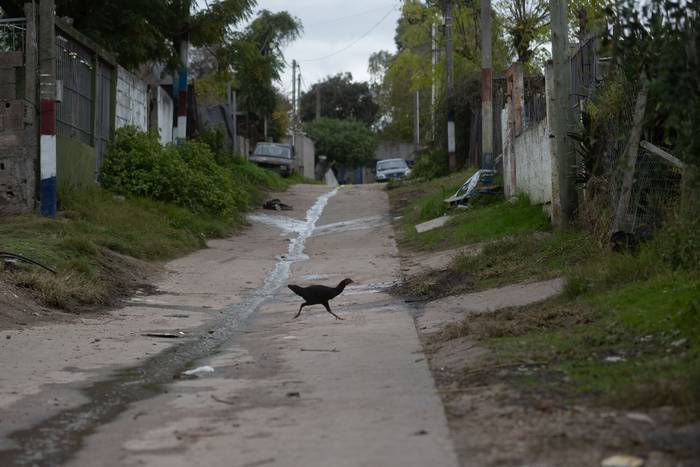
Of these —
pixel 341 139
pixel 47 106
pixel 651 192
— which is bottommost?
pixel 651 192

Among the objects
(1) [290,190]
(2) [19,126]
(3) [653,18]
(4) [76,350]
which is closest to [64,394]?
(4) [76,350]

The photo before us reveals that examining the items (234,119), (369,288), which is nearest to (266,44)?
(234,119)

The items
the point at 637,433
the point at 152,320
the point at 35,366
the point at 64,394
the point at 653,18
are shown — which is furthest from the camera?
the point at 152,320

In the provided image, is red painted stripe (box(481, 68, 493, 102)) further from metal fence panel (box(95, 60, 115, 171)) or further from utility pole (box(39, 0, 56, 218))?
utility pole (box(39, 0, 56, 218))

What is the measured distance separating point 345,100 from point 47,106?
67.8 m

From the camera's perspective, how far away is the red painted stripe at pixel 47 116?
58.2ft

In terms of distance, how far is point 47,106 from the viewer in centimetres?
1775

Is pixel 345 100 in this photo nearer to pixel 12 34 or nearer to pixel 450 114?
pixel 450 114

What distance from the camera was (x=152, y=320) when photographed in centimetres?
1219

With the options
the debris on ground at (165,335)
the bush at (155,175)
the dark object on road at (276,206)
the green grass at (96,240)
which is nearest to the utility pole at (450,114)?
the dark object on road at (276,206)

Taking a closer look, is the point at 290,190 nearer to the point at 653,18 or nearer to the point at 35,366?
the point at 35,366

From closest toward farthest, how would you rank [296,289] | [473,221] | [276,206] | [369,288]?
[296,289] < [369,288] < [473,221] < [276,206]

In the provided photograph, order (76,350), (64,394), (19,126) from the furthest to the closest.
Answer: (19,126) < (76,350) < (64,394)

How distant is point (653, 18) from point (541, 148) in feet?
38.1
